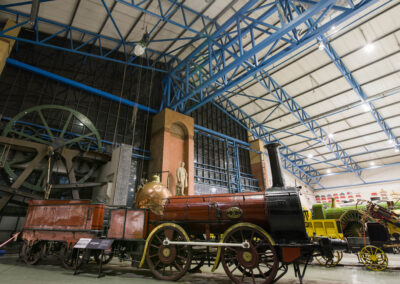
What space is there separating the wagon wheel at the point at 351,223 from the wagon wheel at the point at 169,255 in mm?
7247

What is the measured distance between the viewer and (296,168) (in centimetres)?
2709

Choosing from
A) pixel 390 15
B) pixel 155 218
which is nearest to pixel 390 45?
pixel 390 15

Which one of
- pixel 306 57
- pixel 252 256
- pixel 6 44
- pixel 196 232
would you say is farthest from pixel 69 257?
pixel 306 57

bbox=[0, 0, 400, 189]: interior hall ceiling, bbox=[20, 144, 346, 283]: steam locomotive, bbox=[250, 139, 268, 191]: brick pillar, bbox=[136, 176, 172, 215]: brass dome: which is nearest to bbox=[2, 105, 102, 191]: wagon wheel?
bbox=[20, 144, 346, 283]: steam locomotive

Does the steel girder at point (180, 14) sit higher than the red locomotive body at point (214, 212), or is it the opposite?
the steel girder at point (180, 14)

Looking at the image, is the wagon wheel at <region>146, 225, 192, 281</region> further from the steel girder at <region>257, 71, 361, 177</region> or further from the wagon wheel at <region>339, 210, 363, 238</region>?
the steel girder at <region>257, 71, 361, 177</region>

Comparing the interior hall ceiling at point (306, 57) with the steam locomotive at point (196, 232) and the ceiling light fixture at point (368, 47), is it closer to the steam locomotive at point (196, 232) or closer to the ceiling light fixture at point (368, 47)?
the ceiling light fixture at point (368, 47)

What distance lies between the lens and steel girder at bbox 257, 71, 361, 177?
17125 millimetres

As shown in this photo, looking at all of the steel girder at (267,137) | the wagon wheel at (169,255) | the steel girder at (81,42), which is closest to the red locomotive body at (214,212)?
the wagon wheel at (169,255)

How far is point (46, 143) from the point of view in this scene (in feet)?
34.0

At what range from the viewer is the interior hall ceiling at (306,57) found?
37.8 ft

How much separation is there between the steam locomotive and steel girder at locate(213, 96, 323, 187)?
54.3 ft

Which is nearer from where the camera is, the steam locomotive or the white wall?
the steam locomotive

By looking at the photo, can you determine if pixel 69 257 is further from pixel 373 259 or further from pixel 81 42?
pixel 81 42
